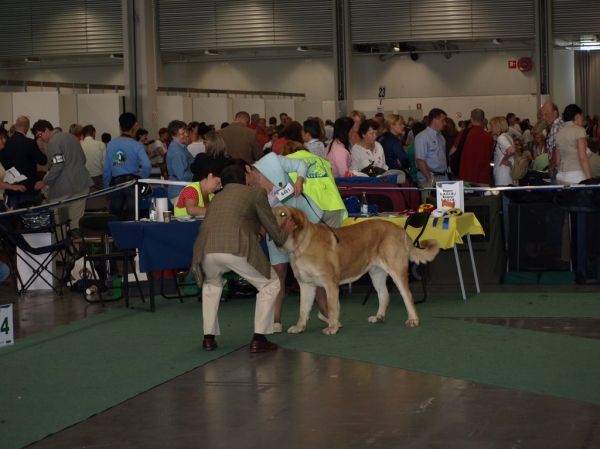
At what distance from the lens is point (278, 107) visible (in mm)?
20969

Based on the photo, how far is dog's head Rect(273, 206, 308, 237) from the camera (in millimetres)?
6727

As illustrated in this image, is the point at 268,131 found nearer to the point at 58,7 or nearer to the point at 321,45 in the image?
the point at 321,45

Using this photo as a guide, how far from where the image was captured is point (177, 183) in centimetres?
962

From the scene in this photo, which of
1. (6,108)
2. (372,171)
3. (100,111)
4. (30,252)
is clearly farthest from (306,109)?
(30,252)

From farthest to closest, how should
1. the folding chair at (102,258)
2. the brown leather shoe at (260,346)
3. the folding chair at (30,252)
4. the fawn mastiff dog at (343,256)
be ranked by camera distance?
1. the folding chair at (30,252)
2. the folding chair at (102,258)
3. the fawn mastiff dog at (343,256)
4. the brown leather shoe at (260,346)

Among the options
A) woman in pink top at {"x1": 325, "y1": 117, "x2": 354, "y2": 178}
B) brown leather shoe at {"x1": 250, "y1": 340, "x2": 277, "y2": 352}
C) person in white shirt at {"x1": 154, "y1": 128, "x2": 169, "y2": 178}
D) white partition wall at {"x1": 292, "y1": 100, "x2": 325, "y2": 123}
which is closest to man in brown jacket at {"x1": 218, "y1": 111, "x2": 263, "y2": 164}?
woman in pink top at {"x1": 325, "y1": 117, "x2": 354, "y2": 178}

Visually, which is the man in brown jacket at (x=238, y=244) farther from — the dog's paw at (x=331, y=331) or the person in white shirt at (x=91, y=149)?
the person in white shirt at (x=91, y=149)

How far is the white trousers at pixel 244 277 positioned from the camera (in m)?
6.34

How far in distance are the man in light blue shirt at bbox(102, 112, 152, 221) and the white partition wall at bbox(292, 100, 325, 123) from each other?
10401 millimetres

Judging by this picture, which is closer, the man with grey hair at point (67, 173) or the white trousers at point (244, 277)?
the white trousers at point (244, 277)

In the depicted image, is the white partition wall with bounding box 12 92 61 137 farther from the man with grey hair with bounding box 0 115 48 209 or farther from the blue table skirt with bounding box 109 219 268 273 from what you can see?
the blue table skirt with bounding box 109 219 268 273

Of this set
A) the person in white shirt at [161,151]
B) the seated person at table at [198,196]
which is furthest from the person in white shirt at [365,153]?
the person in white shirt at [161,151]

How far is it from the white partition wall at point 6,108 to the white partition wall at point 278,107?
262 inches

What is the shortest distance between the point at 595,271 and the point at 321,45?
1241 cm
